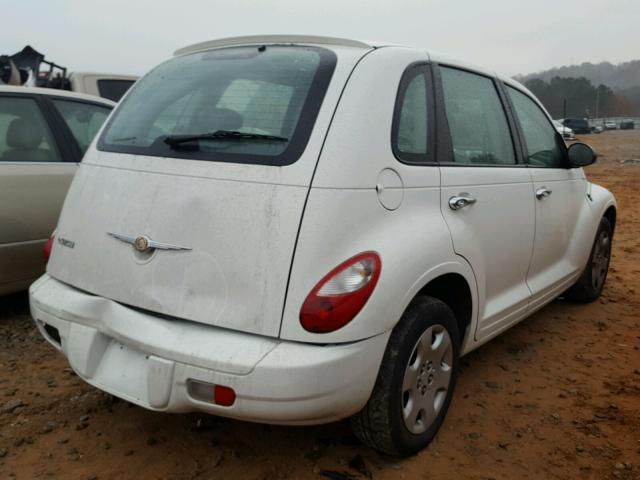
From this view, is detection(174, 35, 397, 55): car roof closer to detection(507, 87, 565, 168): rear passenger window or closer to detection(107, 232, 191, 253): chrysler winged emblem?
detection(107, 232, 191, 253): chrysler winged emblem

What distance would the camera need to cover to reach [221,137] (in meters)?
2.31

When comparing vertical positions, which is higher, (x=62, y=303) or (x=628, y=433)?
(x=62, y=303)

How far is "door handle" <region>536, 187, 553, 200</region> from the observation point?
3381 millimetres

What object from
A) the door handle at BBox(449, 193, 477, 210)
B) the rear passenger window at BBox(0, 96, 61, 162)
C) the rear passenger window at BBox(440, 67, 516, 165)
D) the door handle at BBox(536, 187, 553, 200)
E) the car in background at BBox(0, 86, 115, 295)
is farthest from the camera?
the rear passenger window at BBox(0, 96, 61, 162)

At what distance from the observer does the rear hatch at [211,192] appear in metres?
2.06

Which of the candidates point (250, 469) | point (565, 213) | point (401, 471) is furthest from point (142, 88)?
point (565, 213)

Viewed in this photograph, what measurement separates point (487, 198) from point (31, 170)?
116 inches

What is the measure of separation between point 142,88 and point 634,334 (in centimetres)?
360

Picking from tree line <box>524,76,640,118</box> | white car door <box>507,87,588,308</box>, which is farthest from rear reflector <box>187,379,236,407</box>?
tree line <box>524,76,640,118</box>

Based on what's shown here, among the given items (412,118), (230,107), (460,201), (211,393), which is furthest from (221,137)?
(460,201)

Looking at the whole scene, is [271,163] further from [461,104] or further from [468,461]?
[468,461]

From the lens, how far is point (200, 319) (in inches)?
82.3

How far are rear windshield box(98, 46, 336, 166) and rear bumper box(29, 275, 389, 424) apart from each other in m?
0.65

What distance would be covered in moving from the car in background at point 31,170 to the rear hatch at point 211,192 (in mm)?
1480
